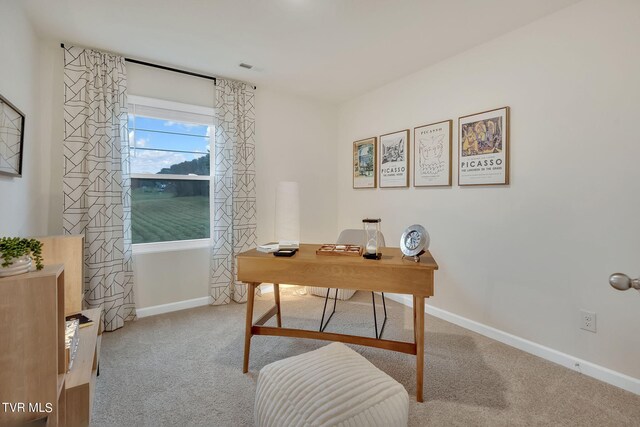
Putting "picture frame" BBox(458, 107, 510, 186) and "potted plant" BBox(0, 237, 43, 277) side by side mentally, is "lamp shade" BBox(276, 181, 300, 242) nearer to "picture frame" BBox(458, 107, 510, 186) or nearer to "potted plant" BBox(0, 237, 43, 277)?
"picture frame" BBox(458, 107, 510, 186)

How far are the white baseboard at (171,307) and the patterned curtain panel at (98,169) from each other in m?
0.23

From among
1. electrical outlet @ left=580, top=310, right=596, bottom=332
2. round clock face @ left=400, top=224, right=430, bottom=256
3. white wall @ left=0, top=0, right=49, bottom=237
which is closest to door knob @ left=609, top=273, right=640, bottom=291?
round clock face @ left=400, top=224, right=430, bottom=256

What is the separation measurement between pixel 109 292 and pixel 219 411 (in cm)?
170

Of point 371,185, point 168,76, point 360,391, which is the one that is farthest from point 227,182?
point 360,391

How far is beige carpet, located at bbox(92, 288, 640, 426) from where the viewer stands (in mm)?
1617

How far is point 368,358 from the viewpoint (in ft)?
7.26

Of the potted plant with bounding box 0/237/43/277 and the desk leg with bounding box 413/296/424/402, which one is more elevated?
the potted plant with bounding box 0/237/43/277

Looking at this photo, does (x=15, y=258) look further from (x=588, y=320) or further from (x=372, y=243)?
(x=588, y=320)

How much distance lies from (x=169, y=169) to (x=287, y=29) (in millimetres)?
1879

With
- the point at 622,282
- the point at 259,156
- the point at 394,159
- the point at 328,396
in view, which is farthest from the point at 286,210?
the point at 622,282

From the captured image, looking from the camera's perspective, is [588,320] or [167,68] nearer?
[588,320]

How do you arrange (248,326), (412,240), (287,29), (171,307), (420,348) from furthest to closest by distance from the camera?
(171,307)
(287,29)
(248,326)
(412,240)
(420,348)

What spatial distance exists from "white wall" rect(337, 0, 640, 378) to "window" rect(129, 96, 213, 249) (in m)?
2.50

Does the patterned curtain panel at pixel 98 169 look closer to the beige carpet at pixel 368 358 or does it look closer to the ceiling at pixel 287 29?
the ceiling at pixel 287 29
